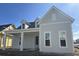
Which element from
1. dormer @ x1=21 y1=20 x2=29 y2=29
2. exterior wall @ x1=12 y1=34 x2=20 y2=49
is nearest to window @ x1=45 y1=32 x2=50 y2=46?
dormer @ x1=21 y1=20 x2=29 y2=29

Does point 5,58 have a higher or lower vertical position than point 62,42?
lower

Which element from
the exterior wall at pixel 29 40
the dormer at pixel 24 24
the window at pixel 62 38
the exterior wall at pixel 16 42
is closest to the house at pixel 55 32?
the window at pixel 62 38

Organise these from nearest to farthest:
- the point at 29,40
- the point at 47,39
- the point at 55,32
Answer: the point at 55,32
the point at 47,39
the point at 29,40

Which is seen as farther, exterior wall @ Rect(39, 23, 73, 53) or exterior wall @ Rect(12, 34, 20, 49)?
exterior wall @ Rect(12, 34, 20, 49)

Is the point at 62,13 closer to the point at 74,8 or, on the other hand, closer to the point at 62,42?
the point at 74,8

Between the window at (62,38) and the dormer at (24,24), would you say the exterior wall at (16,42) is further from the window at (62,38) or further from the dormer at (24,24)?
the window at (62,38)

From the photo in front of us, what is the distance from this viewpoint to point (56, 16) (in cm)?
1257

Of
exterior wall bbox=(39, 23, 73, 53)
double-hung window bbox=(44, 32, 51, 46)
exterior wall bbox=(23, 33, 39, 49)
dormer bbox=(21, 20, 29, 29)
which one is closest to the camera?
exterior wall bbox=(39, 23, 73, 53)

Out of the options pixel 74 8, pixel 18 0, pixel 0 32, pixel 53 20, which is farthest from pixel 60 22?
pixel 0 32

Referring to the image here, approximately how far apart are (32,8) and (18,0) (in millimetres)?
2312

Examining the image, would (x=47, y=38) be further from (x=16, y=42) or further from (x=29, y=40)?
A: (x=16, y=42)

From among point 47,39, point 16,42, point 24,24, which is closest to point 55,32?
point 47,39

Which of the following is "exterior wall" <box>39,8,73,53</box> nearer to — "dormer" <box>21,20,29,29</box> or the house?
the house

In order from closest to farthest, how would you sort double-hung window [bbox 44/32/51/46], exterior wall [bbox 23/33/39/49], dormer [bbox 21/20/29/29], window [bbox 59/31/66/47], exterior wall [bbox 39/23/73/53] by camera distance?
1. exterior wall [bbox 39/23/73/53]
2. window [bbox 59/31/66/47]
3. double-hung window [bbox 44/32/51/46]
4. exterior wall [bbox 23/33/39/49]
5. dormer [bbox 21/20/29/29]
